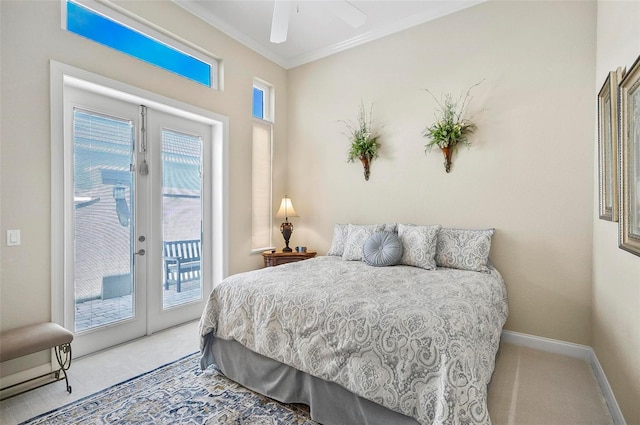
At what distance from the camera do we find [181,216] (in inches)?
139

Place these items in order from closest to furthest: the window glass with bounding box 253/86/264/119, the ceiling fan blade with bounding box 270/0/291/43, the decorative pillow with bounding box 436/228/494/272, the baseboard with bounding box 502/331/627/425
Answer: the baseboard with bounding box 502/331/627/425 → the ceiling fan blade with bounding box 270/0/291/43 → the decorative pillow with bounding box 436/228/494/272 → the window glass with bounding box 253/86/264/119

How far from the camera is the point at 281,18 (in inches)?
96.1

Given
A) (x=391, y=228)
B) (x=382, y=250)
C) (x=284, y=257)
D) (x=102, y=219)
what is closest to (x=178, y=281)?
(x=102, y=219)

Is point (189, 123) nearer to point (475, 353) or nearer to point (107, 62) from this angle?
point (107, 62)

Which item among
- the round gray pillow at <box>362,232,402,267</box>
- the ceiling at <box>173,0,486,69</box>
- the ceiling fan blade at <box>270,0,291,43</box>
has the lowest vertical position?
the round gray pillow at <box>362,232,402,267</box>

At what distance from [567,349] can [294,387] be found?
2.48m

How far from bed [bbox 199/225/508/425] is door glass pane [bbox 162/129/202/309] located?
1.26 m

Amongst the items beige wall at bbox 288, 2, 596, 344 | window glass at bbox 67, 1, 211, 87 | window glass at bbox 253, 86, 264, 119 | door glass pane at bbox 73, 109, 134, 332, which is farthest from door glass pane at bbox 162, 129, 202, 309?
beige wall at bbox 288, 2, 596, 344

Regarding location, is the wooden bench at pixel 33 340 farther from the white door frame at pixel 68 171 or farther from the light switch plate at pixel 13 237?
the light switch plate at pixel 13 237

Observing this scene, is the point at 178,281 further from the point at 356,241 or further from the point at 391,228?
the point at 391,228

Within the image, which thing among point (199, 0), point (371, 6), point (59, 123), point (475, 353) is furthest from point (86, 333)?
point (371, 6)

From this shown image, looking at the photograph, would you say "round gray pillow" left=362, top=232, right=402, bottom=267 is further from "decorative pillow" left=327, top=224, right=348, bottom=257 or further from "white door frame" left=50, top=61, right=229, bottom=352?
"white door frame" left=50, top=61, right=229, bottom=352

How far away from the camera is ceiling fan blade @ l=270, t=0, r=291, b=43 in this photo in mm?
2338

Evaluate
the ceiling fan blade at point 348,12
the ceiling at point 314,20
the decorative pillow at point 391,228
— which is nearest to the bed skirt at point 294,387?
the decorative pillow at point 391,228
